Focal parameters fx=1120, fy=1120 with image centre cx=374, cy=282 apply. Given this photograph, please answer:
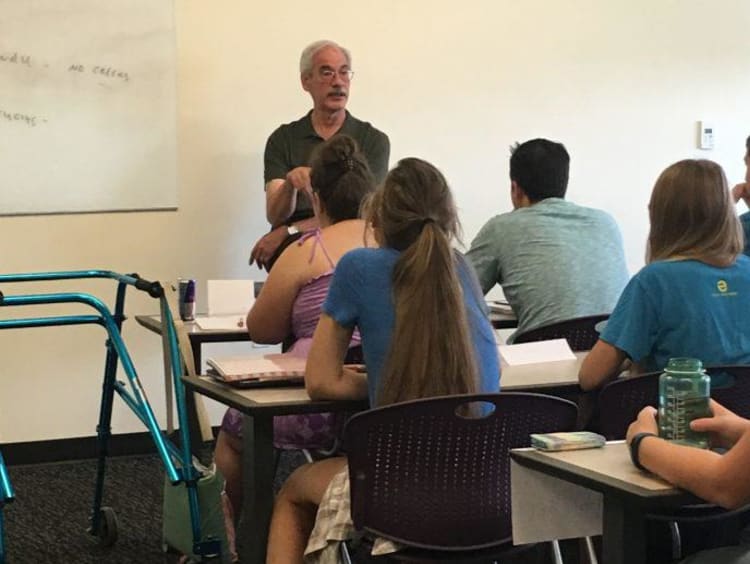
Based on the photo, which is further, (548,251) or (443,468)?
(548,251)

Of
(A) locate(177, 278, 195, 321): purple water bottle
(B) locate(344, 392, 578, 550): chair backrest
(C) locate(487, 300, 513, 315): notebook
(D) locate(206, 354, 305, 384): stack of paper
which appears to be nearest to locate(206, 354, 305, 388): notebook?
(D) locate(206, 354, 305, 384): stack of paper

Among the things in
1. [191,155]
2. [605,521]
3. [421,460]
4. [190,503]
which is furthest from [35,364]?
[605,521]

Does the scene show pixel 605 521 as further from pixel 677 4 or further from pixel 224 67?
pixel 677 4

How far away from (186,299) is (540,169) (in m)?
1.22

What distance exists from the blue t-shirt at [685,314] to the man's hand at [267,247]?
182cm

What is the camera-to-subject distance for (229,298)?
3.75m

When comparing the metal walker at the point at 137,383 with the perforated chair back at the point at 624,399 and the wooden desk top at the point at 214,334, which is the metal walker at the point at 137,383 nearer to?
the wooden desk top at the point at 214,334

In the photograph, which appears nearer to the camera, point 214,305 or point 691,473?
point 691,473

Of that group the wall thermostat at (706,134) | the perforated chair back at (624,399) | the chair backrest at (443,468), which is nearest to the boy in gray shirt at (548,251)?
the perforated chair back at (624,399)

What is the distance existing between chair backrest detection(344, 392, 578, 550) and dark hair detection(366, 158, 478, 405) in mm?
128

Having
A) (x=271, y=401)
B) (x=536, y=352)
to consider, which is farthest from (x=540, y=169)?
(x=271, y=401)

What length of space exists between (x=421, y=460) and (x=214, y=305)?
1.71m

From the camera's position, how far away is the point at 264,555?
252 centimetres

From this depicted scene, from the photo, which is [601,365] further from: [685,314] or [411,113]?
[411,113]
